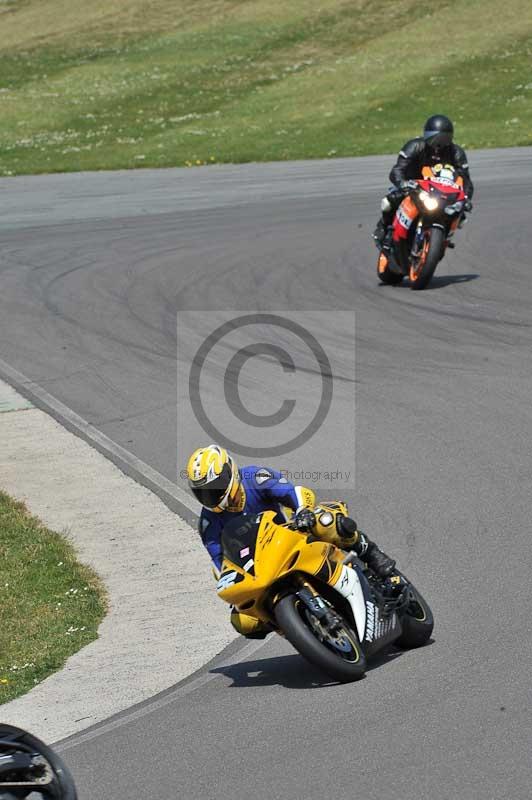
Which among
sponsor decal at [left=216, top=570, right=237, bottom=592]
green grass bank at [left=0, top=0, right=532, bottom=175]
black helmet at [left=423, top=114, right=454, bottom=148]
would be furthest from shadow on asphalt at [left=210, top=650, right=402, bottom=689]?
green grass bank at [left=0, top=0, right=532, bottom=175]

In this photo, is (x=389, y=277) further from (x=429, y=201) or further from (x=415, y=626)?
(x=415, y=626)

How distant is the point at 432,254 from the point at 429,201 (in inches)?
25.6

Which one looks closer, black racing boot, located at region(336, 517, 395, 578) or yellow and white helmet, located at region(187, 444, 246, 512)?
yellow and white helmet, located at region(187, 444, 246, 512)

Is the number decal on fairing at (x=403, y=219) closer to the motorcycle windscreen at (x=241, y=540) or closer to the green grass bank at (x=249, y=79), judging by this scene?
the motorcycle windscreen at (x=241, y=540)

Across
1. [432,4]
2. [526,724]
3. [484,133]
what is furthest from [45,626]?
[432,4]

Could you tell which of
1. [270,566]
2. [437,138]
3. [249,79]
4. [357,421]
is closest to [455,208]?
[437,138]

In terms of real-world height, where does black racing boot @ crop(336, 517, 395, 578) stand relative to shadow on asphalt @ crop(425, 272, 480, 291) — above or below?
above

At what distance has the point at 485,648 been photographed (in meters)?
7.25

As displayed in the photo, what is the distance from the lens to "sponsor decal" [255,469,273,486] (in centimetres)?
770

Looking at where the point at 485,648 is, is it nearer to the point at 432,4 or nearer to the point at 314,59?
the point at 314,59

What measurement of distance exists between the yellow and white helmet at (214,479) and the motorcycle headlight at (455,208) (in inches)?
383

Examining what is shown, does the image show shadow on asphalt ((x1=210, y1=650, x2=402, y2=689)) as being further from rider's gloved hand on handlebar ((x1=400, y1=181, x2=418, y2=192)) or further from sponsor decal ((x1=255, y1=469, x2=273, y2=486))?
rider's gloved hand on handlebar ((x1=400, y1=181, x2=418, y2=192))

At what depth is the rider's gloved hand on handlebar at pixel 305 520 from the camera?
7.30 meters

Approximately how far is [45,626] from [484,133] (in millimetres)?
28496
